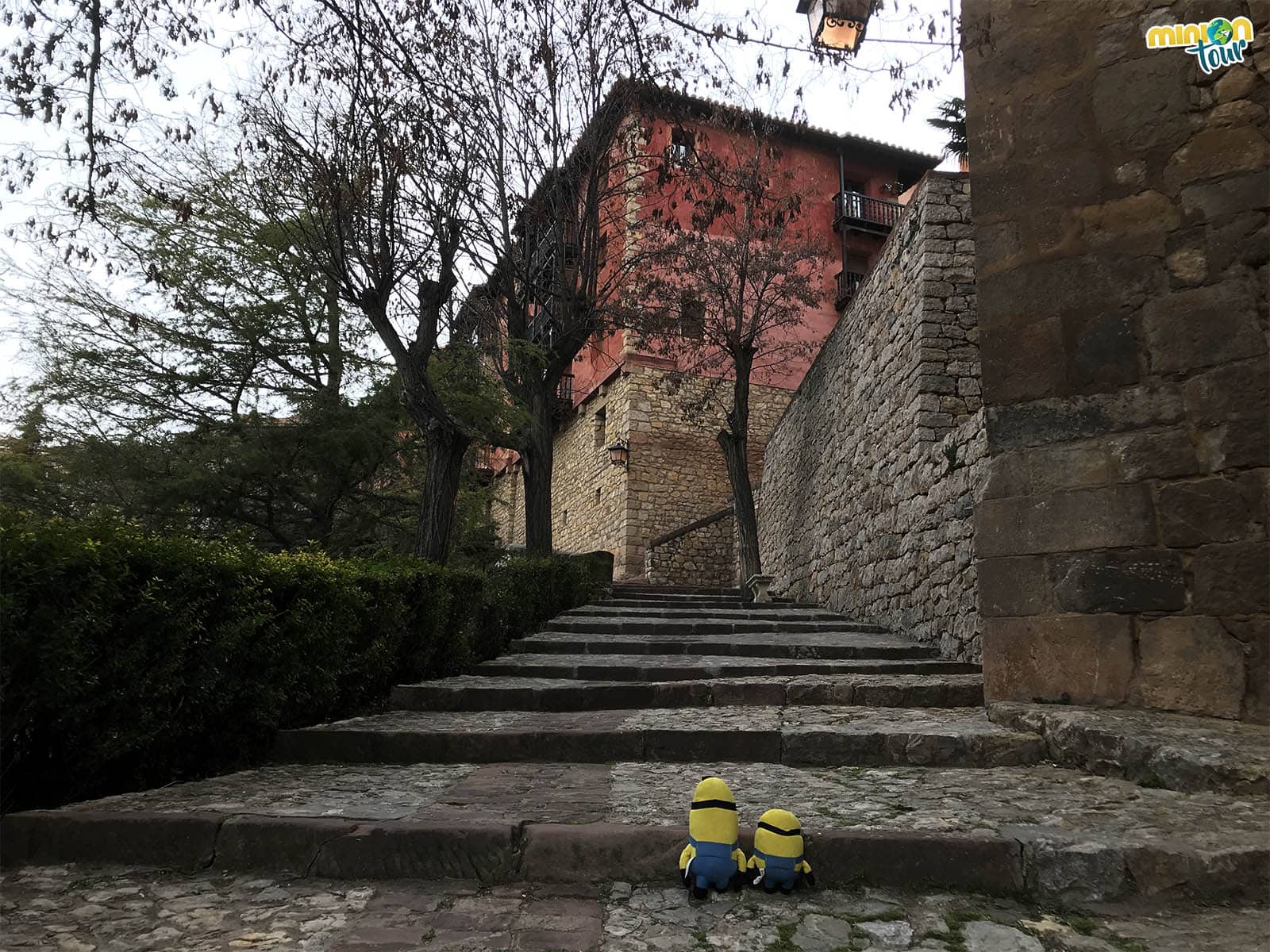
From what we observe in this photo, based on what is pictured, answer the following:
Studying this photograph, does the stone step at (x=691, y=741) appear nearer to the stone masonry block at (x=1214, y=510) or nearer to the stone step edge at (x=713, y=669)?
the stone masonry block at (x=1214, y=510)

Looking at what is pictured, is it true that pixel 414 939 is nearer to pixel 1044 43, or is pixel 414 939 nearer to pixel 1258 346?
pixel 1258 346

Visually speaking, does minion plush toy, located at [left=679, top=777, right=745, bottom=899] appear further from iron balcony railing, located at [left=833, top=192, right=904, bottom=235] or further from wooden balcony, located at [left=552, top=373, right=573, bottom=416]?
iron balcony railing, located at [left=833, top=192, right=904, bottom=235]

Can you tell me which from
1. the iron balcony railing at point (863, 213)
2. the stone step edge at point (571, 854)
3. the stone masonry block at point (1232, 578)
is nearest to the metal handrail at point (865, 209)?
the iron balcony railing at point (863, 213)

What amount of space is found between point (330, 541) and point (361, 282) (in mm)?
5311

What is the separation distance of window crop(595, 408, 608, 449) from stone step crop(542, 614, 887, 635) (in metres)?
10.9

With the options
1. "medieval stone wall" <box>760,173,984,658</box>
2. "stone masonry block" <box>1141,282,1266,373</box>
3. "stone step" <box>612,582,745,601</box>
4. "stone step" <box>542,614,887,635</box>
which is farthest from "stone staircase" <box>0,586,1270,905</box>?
"stone step" <box>612,582,745,601</box>

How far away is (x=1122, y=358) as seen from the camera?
396cm

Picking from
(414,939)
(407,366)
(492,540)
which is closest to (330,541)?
(492,540)

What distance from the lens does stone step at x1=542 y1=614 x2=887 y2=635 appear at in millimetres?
8727

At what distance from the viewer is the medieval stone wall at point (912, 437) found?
6559 mm

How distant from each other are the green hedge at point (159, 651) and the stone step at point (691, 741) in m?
0.36

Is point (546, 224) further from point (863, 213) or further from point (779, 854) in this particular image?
point (863, 213)

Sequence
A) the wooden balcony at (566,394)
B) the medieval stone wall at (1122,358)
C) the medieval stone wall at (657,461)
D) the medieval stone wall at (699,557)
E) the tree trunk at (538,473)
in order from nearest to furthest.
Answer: the medieval stone wall at (1122,358) < the tree trunk at (538,473) < the medieval stone wall at (699,557) < the medieval stone wall at (657,461) < the wooden balcony at (566,394)

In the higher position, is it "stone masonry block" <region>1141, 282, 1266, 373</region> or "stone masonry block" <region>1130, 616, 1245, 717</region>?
"stone masonry block" <region>1141, 282, 1266, 373</region>
